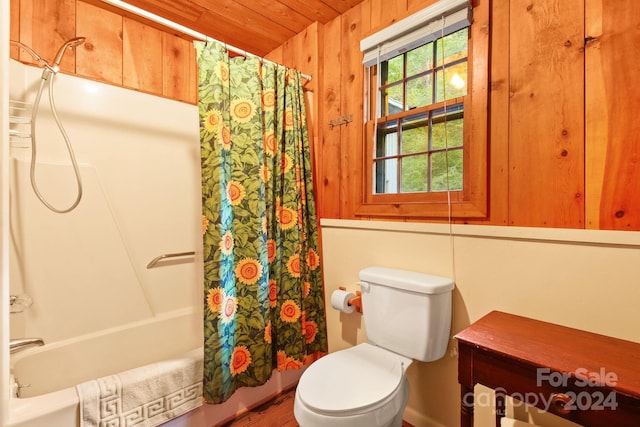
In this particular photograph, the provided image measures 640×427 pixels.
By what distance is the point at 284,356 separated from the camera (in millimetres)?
1731

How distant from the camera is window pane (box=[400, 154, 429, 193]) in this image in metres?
1.51

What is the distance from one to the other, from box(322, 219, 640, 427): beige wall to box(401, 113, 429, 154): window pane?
1.33ft

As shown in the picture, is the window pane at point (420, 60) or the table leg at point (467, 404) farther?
the window pane at point (420, 60)

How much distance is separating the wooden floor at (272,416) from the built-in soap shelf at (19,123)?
1.77 m

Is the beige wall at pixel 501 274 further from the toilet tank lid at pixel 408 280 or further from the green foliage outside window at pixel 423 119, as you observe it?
the green foliage outside window at pixel 423 119

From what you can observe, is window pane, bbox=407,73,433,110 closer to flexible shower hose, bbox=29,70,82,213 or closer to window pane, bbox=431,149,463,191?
window pane, bbox=431,149,463,191

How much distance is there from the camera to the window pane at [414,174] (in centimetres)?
151

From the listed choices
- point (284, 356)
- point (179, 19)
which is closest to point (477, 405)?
point (284, 356)

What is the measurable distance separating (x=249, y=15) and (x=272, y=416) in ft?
7.67

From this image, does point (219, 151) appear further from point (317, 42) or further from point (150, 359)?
point (150, 359)

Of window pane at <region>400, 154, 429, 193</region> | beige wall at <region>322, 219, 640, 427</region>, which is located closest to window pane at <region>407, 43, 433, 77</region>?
window pane at <region>400, 154, 429, 193</region>

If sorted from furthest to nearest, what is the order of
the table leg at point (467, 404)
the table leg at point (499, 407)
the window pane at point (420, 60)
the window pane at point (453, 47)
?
the window pane at point (420, 60), the window pane at point (453, 47), the table leg at point (499, 407), the table leg at point (467, 404)

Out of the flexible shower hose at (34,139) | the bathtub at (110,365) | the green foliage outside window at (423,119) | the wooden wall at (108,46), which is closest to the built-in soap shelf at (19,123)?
the flexible shower hose at (34,139)

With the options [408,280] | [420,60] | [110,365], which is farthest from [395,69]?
[110,365]
